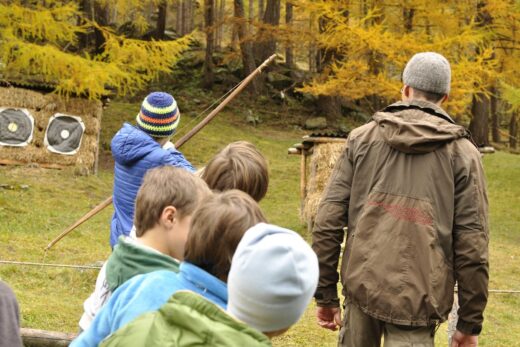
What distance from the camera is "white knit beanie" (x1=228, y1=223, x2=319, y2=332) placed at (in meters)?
1.97

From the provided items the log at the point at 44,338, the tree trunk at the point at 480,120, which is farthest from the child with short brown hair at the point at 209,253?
the tree trunk at the point at 480,120

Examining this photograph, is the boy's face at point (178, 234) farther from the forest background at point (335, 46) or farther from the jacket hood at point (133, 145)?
the forest background at point (335, 46)

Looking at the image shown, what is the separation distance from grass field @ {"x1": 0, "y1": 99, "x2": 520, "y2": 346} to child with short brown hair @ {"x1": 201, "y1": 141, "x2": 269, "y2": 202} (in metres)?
3.44

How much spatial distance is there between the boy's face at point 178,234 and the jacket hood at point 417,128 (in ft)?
3.74

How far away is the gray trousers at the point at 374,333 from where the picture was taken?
11.7 ft

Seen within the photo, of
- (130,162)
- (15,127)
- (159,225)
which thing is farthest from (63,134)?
(159,225)

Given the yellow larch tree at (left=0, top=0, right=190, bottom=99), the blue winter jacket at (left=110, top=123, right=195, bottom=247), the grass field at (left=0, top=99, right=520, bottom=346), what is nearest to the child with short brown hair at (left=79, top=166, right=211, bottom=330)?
the blue winter jacket at (left=110, top=123, right=195, bottom=247)

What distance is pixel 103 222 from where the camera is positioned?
14.1 meters

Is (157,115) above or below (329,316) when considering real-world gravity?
above

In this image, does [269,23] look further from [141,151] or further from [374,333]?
[374,333]

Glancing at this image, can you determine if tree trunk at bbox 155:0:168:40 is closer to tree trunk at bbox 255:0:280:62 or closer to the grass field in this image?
tree trunk at bbox 255:0:280:62

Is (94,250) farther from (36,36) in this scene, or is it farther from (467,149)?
(36,36)

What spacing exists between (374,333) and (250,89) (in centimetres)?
2648

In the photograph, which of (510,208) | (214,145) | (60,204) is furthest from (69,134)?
(510,208)
